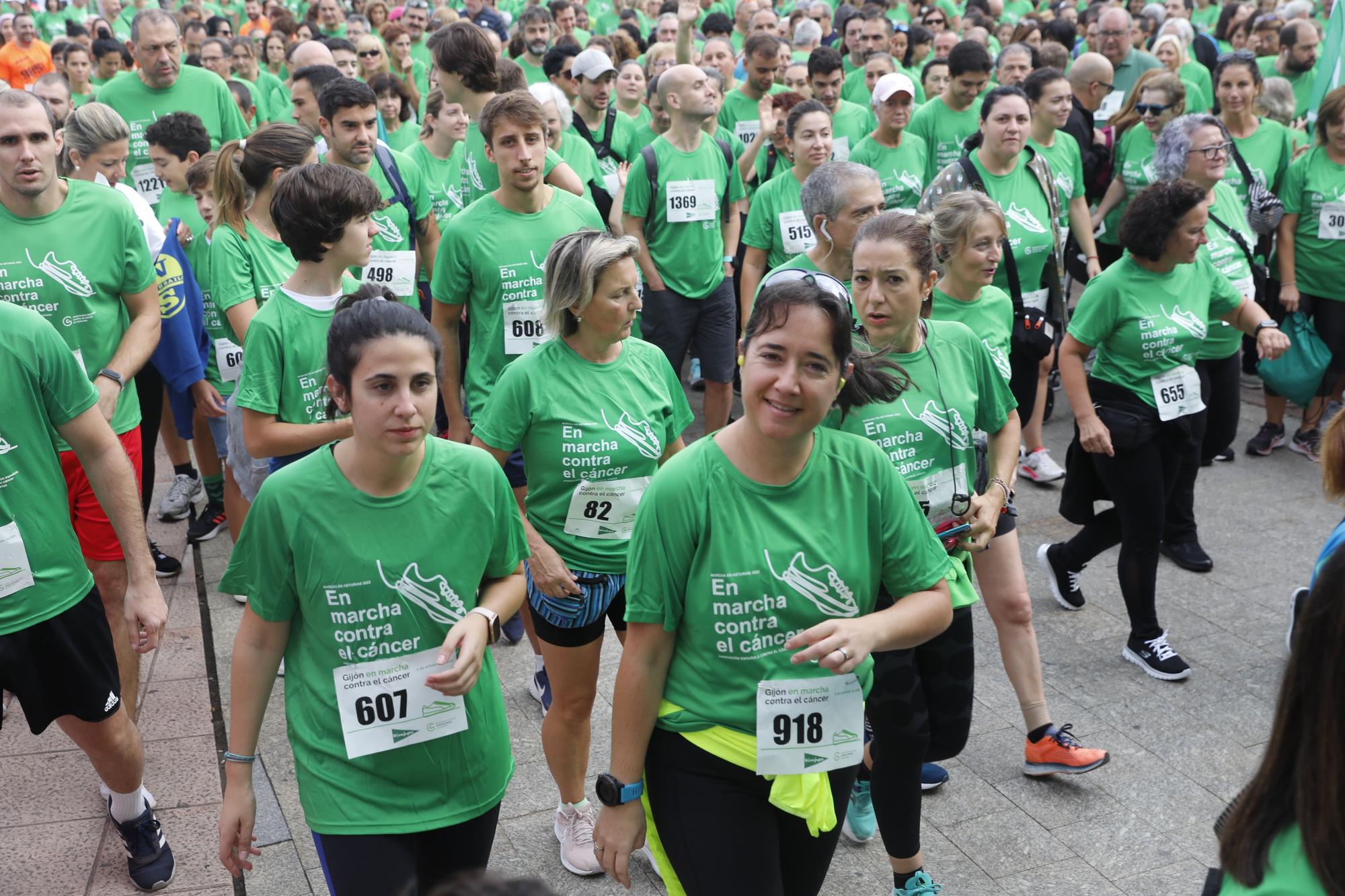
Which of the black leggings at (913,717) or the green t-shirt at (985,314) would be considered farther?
the green t-shirt at (985,314)

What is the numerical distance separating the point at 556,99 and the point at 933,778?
501 cm

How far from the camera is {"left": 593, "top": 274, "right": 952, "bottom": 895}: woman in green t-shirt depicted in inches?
101

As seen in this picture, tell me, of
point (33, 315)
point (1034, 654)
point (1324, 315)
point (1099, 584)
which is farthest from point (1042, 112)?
point (33, 315)

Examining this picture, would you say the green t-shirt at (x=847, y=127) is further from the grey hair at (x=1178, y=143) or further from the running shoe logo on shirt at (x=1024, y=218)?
the grey hair at (x=1178, y=143)

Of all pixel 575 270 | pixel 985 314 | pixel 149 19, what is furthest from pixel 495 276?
pixel 149 19

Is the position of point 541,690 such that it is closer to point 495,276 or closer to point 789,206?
point 495,276

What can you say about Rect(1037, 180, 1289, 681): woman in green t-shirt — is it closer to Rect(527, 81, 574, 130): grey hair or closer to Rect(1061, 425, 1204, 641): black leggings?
Rect(1061, 425, 1204, 641): black leggings

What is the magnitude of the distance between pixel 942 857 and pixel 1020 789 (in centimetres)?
52

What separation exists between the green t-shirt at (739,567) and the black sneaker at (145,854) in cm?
201

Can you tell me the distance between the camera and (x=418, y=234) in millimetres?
6266

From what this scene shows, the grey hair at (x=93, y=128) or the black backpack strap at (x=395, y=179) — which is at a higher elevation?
the grey hair at (x=93, y=128)

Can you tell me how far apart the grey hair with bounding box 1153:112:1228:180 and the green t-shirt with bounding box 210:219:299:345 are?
157 inches

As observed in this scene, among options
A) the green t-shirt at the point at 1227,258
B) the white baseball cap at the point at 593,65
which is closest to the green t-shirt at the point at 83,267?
the white baseball cap at the point at 593,65

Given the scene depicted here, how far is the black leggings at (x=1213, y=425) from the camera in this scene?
19.3 feet
